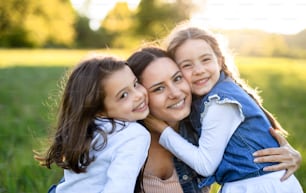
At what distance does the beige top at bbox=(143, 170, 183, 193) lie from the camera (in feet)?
7.31

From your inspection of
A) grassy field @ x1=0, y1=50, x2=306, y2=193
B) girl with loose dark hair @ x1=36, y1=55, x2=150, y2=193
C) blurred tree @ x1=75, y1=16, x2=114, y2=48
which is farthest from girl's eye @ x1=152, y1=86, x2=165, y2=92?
blurred tree @ x1=75, y1=16, x2=114, y2=48

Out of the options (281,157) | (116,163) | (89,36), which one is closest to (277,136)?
(281,157)

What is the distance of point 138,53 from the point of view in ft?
7.08

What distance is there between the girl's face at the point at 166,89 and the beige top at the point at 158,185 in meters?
0.27

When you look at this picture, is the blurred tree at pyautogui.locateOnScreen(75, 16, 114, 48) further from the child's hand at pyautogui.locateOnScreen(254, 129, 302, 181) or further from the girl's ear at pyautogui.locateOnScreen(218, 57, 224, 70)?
the child's hand at pyautogui.locateOnScreen(254, 129, 302, 181)

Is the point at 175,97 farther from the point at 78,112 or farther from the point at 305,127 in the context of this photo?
the point at 305,127

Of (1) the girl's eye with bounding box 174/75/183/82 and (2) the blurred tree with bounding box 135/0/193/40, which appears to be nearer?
(1) the girl's eye with bounding box 174/75/183/82

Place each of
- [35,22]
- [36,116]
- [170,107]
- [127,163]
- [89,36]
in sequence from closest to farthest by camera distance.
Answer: [127,163]
[170,107]
[36,116]
[35,22]
[89,36]

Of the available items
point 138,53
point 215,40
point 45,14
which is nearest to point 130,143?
point 138,53

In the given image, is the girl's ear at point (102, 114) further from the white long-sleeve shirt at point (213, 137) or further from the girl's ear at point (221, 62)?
the girl's ear at point (221, 62)

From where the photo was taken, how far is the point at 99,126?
6.24ft

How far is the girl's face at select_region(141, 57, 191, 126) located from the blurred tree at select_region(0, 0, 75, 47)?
14.2 metres

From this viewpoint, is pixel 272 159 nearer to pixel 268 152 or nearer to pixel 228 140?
pixel 268 152

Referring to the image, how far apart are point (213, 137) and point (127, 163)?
1.15 ft
